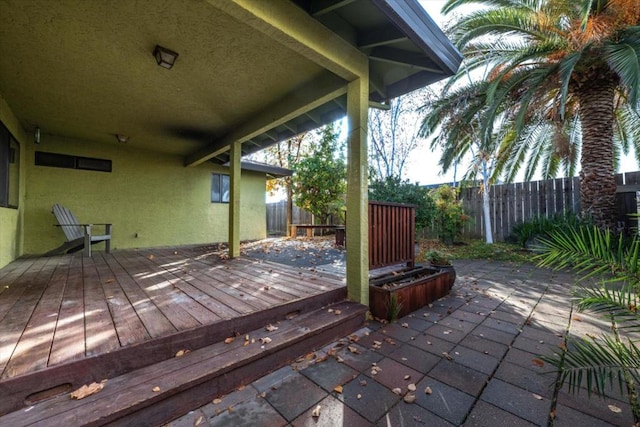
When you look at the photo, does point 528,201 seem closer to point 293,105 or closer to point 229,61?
point 293,105

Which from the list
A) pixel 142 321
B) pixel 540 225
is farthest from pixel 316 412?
pixel 540 225

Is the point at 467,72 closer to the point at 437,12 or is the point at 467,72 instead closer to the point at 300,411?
the point at 437,12

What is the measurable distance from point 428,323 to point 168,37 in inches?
144

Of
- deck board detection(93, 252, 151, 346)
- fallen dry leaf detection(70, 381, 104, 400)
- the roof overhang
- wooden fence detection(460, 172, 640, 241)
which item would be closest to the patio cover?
deck board detection(93, 252, 151, 346)

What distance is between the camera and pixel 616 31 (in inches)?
163

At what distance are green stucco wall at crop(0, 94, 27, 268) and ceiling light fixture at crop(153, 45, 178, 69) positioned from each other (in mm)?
2664

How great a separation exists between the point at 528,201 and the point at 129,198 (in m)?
10.0

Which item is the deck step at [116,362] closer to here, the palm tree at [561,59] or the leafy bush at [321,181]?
the palm tree at [561,59]

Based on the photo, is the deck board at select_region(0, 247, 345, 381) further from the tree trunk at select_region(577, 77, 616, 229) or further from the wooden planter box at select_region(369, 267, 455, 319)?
the tree trunk at select_region(577, 77, 616, 229)

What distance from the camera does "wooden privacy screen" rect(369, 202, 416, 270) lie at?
3.05m

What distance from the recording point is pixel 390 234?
3.37 m

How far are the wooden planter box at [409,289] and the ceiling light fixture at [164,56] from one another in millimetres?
3097

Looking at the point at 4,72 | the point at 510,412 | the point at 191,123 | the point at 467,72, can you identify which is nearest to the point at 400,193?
the point at 467,72

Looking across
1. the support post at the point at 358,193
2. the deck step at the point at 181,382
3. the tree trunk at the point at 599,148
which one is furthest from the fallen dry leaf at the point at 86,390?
the tree trunk at the point at 599,148
